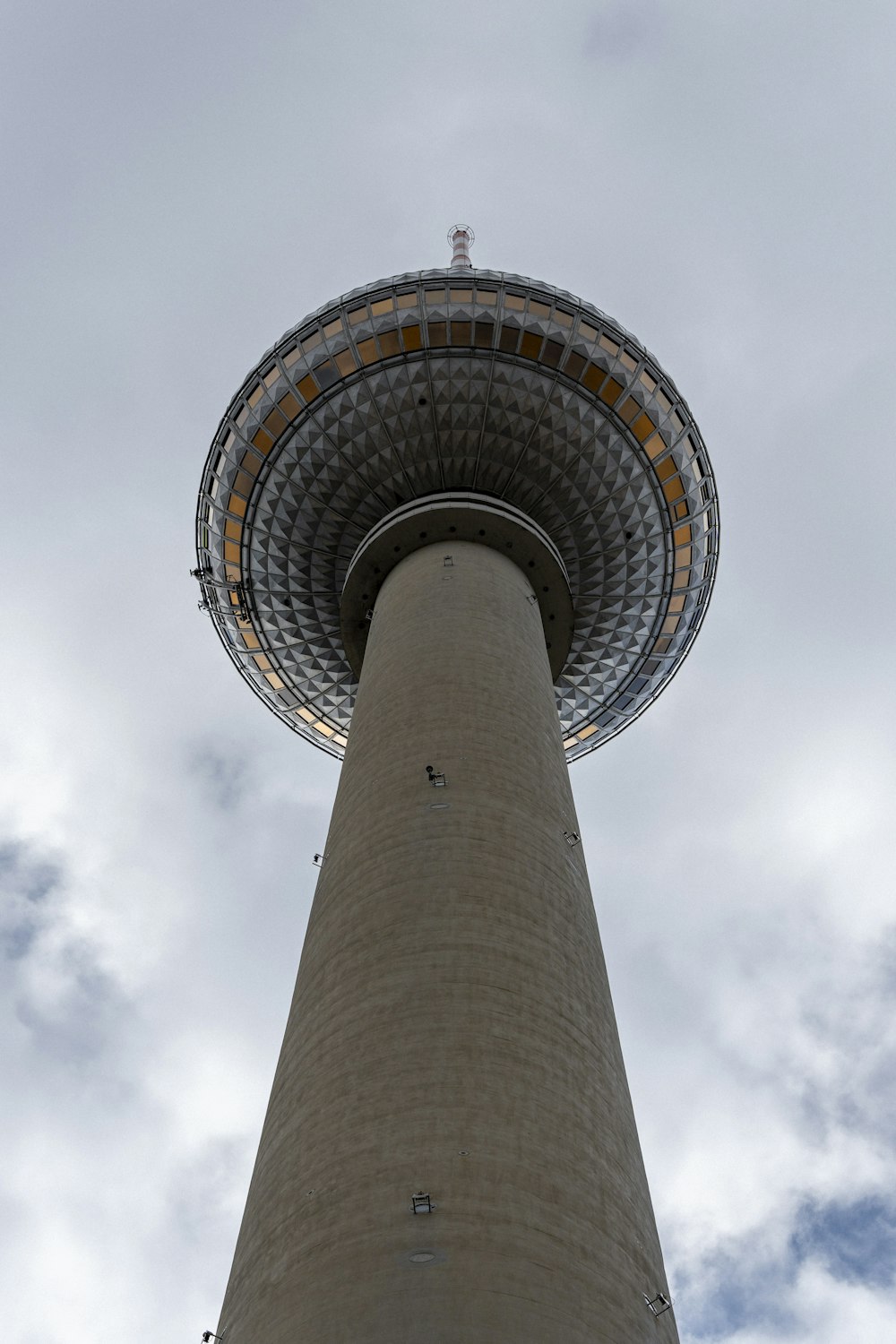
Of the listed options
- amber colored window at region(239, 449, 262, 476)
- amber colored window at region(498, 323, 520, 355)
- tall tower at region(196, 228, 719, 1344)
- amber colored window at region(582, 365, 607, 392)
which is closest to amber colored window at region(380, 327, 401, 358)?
tall tower at region(196, 228, 719, 1344)

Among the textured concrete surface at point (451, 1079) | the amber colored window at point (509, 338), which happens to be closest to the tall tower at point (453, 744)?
the textured concrete surface at point (451, 1079)

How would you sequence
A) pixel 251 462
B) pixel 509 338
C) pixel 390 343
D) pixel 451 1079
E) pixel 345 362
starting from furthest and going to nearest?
1. pixel 251 462
2. pixel 345 362
3. pixel 390 343
4. pixel 509 338
5. pixel 451 1079

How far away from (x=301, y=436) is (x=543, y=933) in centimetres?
1831

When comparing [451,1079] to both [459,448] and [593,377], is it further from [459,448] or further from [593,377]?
[593,377]

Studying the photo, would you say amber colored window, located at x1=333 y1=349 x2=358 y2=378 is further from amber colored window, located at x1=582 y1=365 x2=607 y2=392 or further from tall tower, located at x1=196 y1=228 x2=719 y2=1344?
amber colored window, located at x1=582 y1=365 x2=607 y2=392

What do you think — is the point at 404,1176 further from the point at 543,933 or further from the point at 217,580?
the point at 217,580

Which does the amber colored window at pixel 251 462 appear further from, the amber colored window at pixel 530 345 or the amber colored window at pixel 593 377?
the amber colored window at pixel 593 377

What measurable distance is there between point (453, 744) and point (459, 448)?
39.1ft

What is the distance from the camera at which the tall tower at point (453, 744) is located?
41.7ft

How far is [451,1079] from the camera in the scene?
14.2m

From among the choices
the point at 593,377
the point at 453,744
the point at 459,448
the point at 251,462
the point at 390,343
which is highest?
the point at 390,343

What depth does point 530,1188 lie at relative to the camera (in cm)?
1303

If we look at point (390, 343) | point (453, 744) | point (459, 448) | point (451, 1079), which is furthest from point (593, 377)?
point (451, 1079)

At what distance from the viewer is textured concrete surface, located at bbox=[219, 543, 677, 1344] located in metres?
12.1
